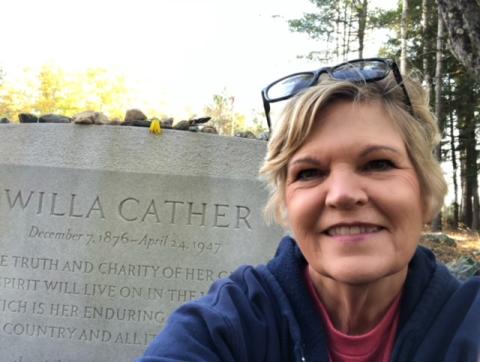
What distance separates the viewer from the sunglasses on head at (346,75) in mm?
1230

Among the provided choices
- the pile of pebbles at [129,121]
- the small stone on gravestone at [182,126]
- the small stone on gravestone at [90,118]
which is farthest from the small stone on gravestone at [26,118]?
the small stone on gravestone at [182,126]

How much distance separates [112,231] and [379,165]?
3.00 metres

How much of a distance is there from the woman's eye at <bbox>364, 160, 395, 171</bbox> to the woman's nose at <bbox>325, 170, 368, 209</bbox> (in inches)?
1.8

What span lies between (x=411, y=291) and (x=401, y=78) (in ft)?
1.84

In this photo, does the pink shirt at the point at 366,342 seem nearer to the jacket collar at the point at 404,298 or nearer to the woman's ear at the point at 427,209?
the jacket collar at the point at 404,298

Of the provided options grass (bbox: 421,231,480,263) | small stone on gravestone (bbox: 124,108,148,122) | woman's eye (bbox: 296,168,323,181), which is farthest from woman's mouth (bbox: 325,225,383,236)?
grass (bbox: 421,231,480,263)

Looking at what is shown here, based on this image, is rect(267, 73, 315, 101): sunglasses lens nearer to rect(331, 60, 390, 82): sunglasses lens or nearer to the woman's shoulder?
rect(331, 60, 390, 82): sunglasses lens

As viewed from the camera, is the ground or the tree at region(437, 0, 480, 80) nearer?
the tree at region(437, 0, 480, 80)

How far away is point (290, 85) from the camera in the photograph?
128 centimetres

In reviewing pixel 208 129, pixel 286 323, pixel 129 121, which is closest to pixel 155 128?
pixel 129 121

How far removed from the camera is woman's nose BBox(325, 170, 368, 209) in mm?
1056

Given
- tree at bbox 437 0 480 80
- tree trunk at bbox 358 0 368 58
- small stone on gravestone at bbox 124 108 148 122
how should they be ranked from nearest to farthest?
small stone on gravestone at bbox 124 108 148 122, tree at bbox 437 0 480 80, tree trunk at bbox 358 0 368 58

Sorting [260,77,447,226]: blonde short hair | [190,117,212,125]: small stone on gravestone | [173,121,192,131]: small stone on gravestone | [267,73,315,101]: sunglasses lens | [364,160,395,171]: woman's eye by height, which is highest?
[190,117,212,125]: small stone on gravestone

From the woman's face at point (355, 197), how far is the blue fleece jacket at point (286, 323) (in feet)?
0.38
